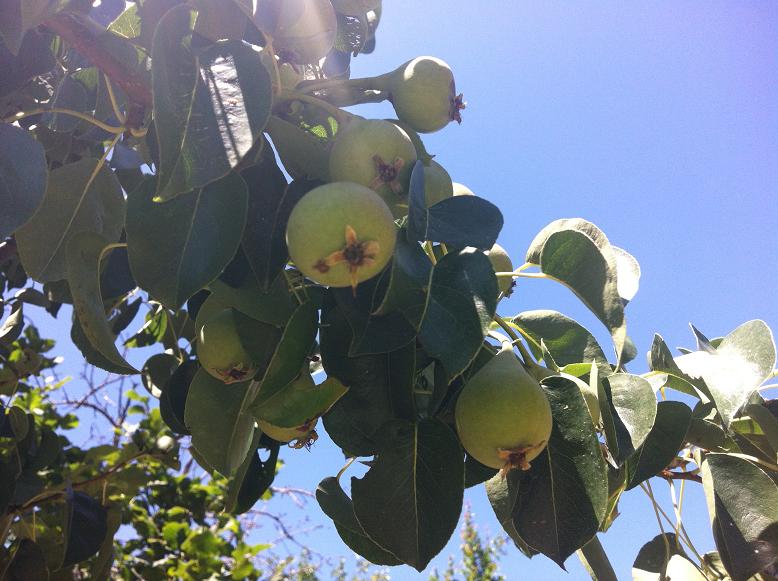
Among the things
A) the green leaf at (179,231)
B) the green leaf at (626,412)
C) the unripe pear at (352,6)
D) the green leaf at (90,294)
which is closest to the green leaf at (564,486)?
the green leaf at (626,412)

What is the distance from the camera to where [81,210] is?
1.45m

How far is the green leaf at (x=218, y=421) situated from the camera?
117 centimetres

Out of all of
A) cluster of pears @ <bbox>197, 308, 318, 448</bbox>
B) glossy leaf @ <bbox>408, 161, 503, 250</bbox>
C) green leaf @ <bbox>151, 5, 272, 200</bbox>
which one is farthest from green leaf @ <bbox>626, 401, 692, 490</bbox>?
green leaf @ <bbox>151, 5, 272, 200</bbox>

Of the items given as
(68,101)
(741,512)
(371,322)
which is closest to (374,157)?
(371,322)

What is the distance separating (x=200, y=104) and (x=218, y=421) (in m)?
0.57

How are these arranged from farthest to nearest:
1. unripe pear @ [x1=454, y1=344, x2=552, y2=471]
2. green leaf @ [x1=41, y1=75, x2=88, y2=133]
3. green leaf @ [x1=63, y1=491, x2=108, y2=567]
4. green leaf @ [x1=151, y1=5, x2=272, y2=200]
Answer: green leaf @ [x1=63, y1=491, x2=108, y2=567]
green leaf @ [x1=41, y1=75, x2=88, y2=133]
unripe pear @ [x1=454, y1=344, x2=552, y2=471]
green leaf @ [x1=151, y1=5, x2=272, y2=200]

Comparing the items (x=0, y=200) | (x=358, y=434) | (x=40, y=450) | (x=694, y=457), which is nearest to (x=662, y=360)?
(x=694, y=457)

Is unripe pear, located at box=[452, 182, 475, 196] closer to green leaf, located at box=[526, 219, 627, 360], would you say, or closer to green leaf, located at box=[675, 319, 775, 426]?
green leaf, located at box=[526, 219, 627, 360]

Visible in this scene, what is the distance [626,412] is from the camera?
1030 millimetres

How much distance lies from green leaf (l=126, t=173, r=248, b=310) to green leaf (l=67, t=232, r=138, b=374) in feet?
0.61

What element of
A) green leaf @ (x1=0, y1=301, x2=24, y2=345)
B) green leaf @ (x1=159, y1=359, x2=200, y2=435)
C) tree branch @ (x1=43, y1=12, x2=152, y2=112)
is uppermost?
green leaf @ (x1=0, y1=301, x2=24, y2=345)

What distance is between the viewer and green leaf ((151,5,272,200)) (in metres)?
0.84

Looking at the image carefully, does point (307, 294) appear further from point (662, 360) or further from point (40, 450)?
point (40, 450)

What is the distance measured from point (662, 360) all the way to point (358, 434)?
59 centimetres
